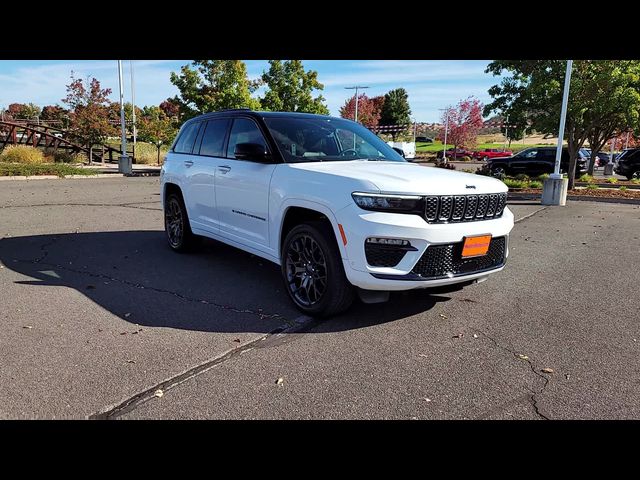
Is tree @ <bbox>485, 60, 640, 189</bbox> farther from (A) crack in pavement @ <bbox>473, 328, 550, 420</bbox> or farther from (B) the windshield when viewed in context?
(A) crack in pavement @ <bbox>473, 328, 550, 420</bbox>

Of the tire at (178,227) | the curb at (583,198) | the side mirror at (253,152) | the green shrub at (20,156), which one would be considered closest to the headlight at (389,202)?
the side mirror at (253,152)

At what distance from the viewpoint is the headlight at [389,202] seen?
371cm

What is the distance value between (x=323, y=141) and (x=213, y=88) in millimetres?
23394

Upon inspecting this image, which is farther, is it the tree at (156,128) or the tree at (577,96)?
the tree at (156,128)

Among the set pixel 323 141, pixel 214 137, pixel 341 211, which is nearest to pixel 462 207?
pixel 341 211

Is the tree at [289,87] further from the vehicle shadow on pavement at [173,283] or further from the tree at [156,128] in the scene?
the vehicle shadow on pavement at [173,283]

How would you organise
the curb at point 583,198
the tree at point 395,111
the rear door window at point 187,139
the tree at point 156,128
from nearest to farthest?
1. the rear door window at point 187,139
2. the curb at point 583,198
3. the tree at point 156,128
4. the tree at point 395,111

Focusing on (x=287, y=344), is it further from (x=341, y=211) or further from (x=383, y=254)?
(x=341, y=211)

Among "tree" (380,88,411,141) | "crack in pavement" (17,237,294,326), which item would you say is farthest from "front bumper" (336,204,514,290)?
→ "tree" (380,88,411,141)

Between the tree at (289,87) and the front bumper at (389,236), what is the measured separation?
83.4 feet

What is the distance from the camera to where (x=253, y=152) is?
183 inches

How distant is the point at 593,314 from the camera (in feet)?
14.9

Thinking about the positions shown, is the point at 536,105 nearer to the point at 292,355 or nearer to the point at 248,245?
the point at 248,245

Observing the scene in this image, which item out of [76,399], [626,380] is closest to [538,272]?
[626,380]
